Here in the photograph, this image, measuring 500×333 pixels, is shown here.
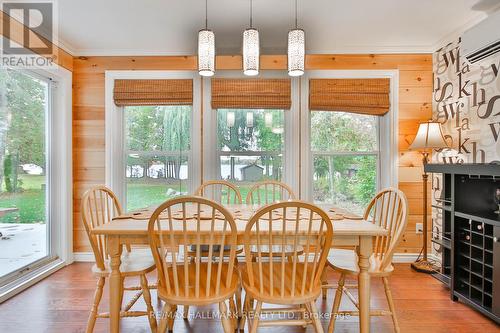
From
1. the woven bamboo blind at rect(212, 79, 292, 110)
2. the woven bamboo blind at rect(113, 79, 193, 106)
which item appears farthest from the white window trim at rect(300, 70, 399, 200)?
the woven bamboo blind at rect(113, 79, 193, 106)

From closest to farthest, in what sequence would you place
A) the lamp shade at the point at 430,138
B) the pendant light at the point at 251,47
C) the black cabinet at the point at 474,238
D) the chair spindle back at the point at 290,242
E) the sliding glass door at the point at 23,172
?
1. the chair spindle back at the point at 290,242
2. the pendant light at the point at 251,47
3. the black cabinet at the point at 474,238
4. the sliding glass door at the point at 23,172
5. the lamp shade at the point at 430,138

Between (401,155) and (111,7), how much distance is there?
3.19m

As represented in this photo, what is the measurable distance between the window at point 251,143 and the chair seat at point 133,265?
1443 millimetres

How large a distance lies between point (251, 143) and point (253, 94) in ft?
1.78

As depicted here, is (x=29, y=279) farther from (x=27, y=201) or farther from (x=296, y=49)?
(x=296, y=49)

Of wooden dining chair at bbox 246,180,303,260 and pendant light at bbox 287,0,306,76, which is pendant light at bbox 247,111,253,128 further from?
pendant light at bbox 287,0,306,76

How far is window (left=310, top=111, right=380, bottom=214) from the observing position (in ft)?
11.2

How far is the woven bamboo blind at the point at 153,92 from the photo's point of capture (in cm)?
332

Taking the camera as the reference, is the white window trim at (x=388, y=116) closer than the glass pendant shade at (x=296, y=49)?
No

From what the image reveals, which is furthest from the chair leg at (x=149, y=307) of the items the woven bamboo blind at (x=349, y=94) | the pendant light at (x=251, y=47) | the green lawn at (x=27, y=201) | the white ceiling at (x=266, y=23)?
the woven bamboo blind at (x=349, y=94)

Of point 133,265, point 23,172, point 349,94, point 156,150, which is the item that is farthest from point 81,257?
point 349,94

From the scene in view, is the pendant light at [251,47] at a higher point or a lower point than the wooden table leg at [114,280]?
higher

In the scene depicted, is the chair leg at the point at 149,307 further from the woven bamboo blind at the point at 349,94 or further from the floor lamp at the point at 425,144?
the floor lamp at the point at 425,144

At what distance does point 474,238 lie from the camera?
7.63 ft
